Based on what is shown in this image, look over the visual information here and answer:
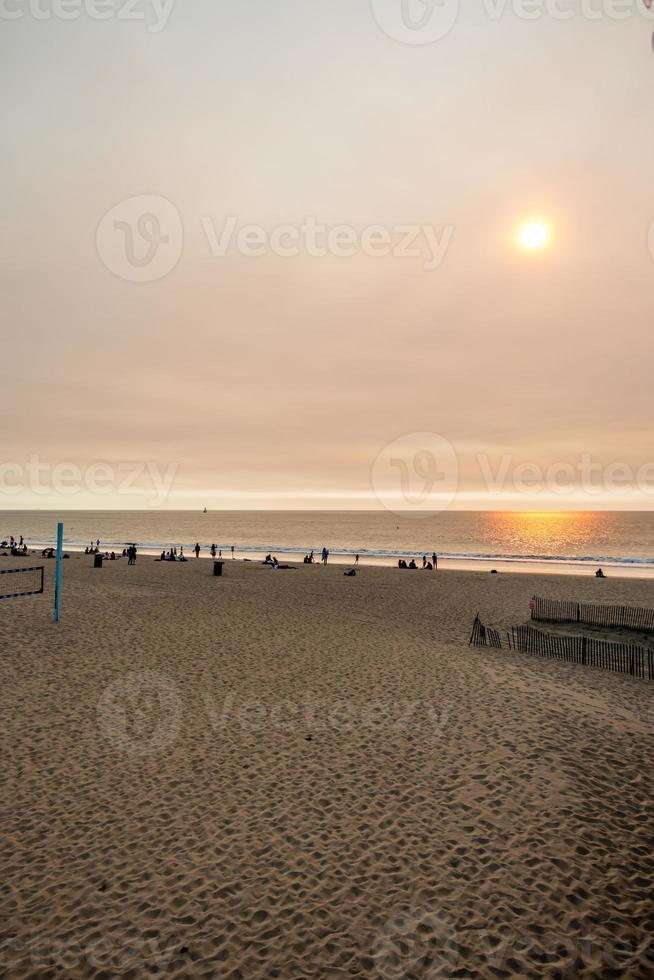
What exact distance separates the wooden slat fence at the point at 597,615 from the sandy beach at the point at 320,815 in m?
8.32

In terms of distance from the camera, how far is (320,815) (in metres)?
8.70

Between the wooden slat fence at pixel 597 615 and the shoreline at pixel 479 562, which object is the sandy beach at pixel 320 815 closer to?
the wooden slat fence at pixel 597 615

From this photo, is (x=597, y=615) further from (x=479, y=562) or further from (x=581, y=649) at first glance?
(x=479, y=562)

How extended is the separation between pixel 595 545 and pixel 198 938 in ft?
369

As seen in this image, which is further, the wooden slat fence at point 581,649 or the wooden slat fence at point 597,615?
the wooden slat fence at point 597,615

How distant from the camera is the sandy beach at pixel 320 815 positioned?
610cm

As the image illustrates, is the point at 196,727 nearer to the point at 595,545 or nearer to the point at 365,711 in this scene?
the point at 365,711

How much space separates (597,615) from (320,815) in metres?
21.3

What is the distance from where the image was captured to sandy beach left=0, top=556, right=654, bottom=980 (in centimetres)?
610

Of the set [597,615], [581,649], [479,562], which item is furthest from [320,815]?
[479,562]

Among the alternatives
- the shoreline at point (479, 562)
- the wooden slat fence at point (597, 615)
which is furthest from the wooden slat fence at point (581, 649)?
the shoreline at point (479, 562)

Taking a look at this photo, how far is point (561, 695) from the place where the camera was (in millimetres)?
14648

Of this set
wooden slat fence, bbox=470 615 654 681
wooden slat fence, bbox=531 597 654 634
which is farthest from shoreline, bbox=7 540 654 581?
wooden slat fence, bbox=470 615 654 681

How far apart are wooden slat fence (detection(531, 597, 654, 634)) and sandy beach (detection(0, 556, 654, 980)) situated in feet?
27.3
